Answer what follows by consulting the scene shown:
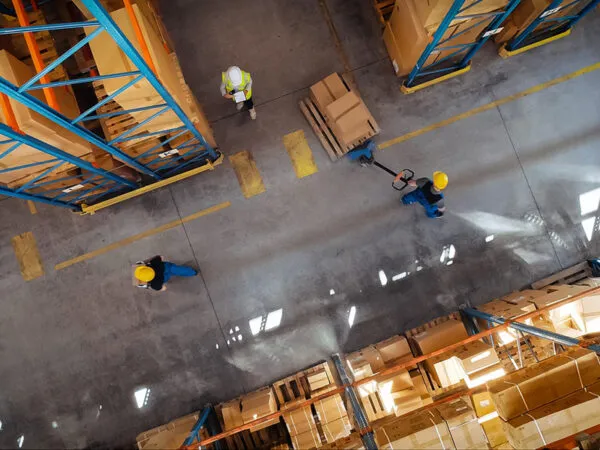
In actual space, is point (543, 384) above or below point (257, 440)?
above

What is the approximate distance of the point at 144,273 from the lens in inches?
289

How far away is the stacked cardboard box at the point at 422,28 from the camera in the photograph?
6633mm

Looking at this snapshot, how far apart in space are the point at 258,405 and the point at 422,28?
700cm

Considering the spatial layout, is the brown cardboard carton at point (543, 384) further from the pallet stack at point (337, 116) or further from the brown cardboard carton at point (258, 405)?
the pallet stack at point (337, 116)

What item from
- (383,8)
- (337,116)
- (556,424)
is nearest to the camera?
(556,424)

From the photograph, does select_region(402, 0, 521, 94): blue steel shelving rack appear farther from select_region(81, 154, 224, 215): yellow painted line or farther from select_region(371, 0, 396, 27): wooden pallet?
select_region(81, 154, 224, 215): yellow painted line

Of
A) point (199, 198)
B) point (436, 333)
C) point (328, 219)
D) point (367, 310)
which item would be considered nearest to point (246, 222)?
point (199, 198)

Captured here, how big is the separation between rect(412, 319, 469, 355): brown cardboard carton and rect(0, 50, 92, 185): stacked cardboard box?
6.50 m

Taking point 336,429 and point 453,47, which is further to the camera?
point 453,47

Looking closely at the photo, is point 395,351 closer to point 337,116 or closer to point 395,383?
point 395,383

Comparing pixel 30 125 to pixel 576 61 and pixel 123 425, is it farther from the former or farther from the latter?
pixel 576 61

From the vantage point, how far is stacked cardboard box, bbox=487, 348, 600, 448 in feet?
16.8

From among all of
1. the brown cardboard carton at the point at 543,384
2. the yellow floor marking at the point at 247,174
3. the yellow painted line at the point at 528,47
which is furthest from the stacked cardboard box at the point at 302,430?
the yellow painted line at the point at 528,47

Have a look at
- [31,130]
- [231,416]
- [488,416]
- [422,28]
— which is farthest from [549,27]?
[231,416]
